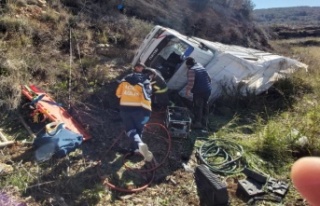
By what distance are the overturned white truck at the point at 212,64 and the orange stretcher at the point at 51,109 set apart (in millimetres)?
2567

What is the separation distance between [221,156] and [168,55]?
319 centimetres

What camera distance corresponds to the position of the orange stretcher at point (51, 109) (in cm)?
614

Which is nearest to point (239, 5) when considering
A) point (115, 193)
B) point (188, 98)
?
point (188, 98)

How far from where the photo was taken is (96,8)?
13141mm

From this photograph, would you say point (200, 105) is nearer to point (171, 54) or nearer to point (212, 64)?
point (212, 64)

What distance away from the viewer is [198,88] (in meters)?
7.21

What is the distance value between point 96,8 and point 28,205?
10089 mm

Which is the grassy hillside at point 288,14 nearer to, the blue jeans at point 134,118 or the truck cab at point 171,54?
the truck cab at point 171,54

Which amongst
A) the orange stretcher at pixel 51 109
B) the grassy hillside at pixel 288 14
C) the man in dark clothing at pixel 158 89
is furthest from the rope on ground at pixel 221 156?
the grassy hillside at pixel 288 14

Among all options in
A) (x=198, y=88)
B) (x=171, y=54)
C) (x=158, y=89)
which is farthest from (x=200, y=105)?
(x=171, y=54)

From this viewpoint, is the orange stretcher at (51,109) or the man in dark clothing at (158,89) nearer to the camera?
the orange stretcher at (51,109)

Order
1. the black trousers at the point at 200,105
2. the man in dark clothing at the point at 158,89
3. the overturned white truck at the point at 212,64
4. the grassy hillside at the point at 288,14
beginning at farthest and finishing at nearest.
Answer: the grassy hillside at the point at 288,14
the overturned white truck at the point at 212,64
the black trousers at the point at 200,105
the man in dark clothing at the point at 158,89

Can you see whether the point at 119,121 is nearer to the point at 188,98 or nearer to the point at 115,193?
the point at 188,98

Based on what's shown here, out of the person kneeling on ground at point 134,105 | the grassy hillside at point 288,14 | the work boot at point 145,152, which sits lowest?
the grassy hillside at point 288,14
